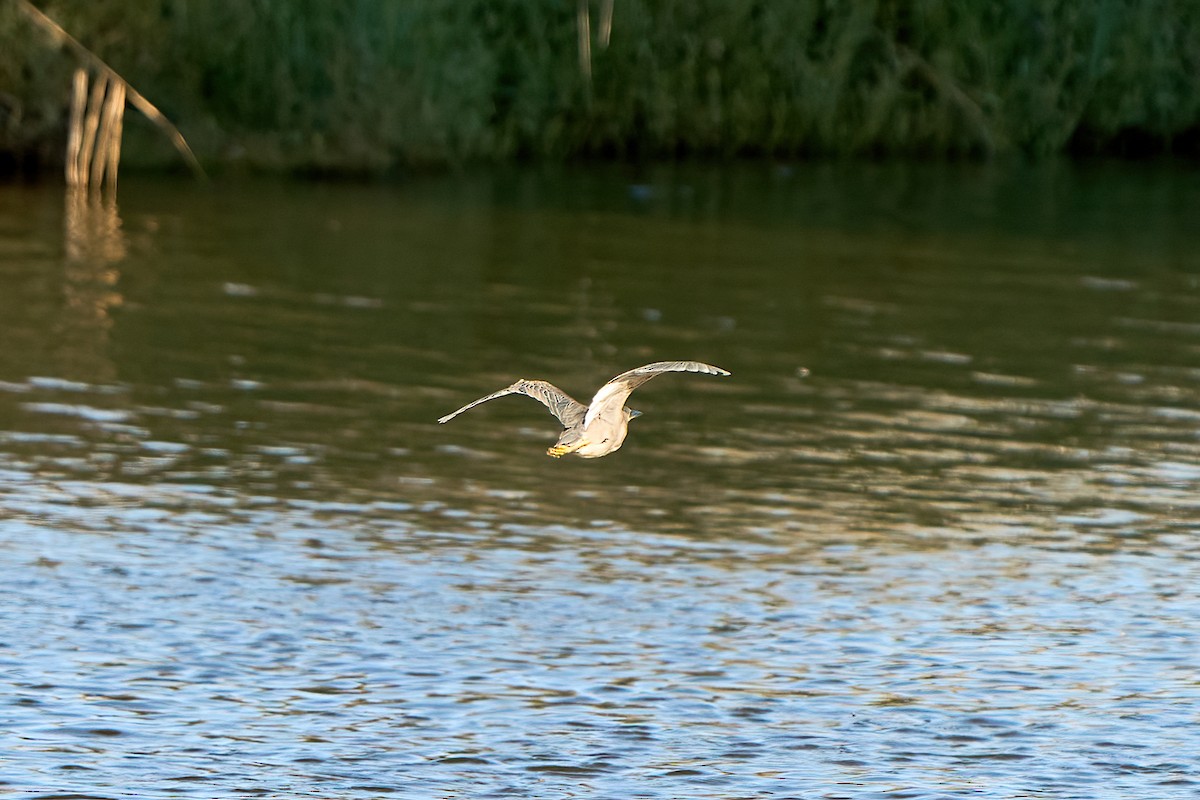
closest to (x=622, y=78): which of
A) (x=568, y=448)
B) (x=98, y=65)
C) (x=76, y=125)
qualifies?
(x=98, y=65)

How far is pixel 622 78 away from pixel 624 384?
2128 centimetres

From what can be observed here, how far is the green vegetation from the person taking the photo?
25.5 meters

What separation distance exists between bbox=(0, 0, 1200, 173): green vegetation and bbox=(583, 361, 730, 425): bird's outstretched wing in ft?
61.2

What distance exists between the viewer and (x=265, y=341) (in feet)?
58.6

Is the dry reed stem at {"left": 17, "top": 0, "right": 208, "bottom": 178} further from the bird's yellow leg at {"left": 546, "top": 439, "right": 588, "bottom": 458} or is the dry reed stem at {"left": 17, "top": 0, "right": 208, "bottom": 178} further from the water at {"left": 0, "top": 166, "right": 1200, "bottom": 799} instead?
the bird's yellow leg at {"left": 546, "top": 439, "right": 588, "bottom": 458}

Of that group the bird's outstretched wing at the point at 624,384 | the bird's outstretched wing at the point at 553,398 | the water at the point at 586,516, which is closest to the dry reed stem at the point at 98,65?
the water at the point at 586,516

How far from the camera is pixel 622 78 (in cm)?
2800

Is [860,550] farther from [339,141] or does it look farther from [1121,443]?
[339,141]

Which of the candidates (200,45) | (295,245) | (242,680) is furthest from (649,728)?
(200,45)

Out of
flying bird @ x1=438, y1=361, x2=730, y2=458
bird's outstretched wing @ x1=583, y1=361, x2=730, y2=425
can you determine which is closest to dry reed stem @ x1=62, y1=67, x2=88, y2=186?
flying bird @ x1=438, y1=361, x2=730, y2=458

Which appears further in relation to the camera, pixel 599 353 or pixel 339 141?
pixel 339 141

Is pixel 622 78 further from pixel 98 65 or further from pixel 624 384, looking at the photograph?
pixel 624 384

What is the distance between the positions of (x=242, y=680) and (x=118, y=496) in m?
3.39

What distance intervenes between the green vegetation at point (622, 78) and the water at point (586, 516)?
8.12 feet
